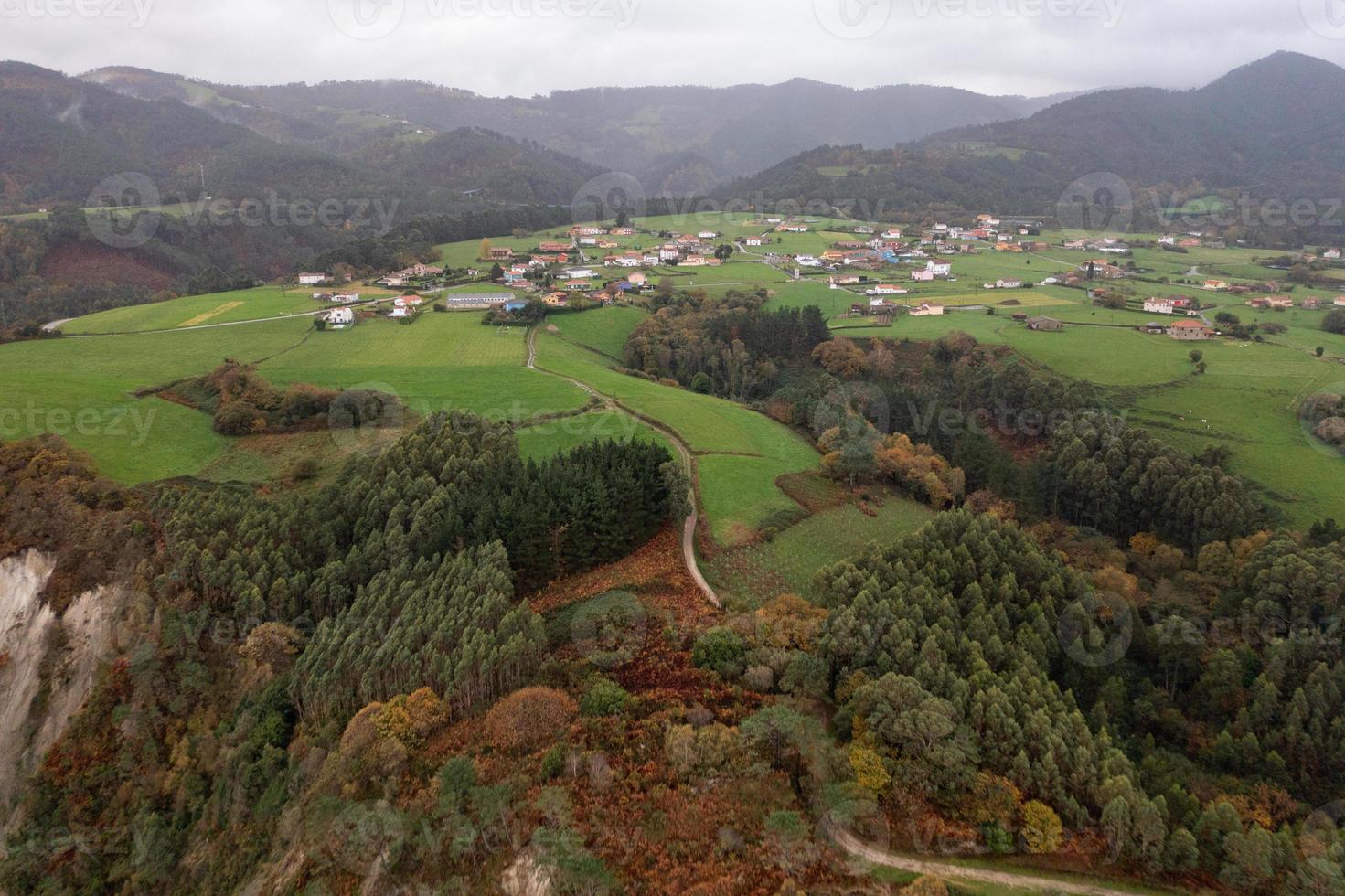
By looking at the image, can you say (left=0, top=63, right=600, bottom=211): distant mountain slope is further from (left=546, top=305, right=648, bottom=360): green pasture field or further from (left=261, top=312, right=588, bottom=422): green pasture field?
(left=261, top=312, right=588, bottom=422): green pasture field

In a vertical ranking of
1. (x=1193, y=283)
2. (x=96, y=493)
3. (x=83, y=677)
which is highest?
(x=1193, y=283)

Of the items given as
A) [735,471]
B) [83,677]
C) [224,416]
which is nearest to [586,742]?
[83,677]

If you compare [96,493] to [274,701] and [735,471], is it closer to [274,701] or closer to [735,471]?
[274,701]

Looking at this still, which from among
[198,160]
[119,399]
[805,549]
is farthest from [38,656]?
[198,160]

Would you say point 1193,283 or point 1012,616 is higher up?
point 1193,283

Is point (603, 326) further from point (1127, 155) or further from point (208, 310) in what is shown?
point (1127, 155)

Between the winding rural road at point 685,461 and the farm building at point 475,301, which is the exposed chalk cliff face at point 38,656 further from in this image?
the farm building at point 475,301
